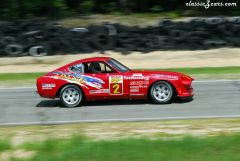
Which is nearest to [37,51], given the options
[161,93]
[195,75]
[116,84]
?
[195,75]

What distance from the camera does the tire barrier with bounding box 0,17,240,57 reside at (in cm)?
2508

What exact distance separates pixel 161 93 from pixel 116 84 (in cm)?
117

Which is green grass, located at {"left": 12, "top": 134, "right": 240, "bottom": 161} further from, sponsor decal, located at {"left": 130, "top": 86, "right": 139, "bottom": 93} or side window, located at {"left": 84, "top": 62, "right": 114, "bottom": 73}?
side window, located at {"left": 84, "top": 62, "right": 114, "bottom": 73}

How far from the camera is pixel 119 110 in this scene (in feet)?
41.2

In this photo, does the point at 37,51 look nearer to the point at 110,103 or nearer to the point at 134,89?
the point at 110,103

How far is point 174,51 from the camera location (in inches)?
1003

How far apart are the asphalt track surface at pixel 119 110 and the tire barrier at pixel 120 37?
9.96 meters

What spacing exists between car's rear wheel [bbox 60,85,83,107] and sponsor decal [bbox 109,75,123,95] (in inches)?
34.0

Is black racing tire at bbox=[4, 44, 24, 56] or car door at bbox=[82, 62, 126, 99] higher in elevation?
black racing tire at bbox=[4, 44, 24, 56]

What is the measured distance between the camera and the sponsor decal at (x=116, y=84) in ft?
43.0

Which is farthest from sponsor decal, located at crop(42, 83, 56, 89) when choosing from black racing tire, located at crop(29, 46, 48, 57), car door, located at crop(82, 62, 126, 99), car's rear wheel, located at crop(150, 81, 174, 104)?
black racing tire, located at crop(29, 46, 48, 57)

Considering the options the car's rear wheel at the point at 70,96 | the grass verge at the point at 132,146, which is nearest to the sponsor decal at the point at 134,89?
the car's rear wheel at the point at 70,96

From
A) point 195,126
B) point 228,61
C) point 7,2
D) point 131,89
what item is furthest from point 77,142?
point 7,2

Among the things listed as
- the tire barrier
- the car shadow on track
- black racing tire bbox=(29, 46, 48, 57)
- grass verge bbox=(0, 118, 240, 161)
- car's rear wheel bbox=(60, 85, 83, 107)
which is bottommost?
grass verge bbox=(0, 118, 240, 161)
